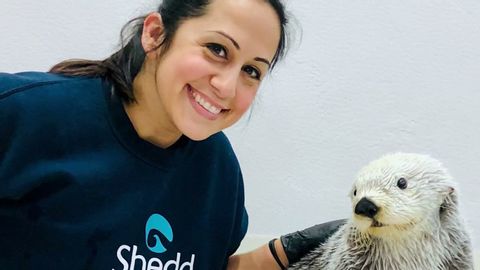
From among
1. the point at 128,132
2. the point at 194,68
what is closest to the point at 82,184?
the point at 128,132

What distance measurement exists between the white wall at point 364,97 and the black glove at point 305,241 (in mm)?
250

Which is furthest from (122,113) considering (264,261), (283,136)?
(283,136)

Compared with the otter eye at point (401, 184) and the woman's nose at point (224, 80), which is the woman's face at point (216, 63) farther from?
the otter eye at point (401, 184)

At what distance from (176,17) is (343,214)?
1.99 feet

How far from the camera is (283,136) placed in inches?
43.2

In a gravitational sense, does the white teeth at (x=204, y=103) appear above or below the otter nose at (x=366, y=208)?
above

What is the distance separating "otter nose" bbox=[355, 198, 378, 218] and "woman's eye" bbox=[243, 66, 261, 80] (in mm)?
193

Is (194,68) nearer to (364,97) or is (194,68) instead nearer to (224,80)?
(224,80)

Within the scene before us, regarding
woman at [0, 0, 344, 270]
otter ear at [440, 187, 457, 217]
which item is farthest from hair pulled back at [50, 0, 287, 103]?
otter ear at [440, 187, 457, 217]

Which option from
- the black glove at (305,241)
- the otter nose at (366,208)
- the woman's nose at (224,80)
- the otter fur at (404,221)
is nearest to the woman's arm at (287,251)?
the black glove at (305,241)

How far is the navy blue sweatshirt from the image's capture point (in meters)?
0.64

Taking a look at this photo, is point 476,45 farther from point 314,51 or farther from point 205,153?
point 205,153

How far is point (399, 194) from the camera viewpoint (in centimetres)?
65

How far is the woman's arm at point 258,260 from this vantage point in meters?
0.87
